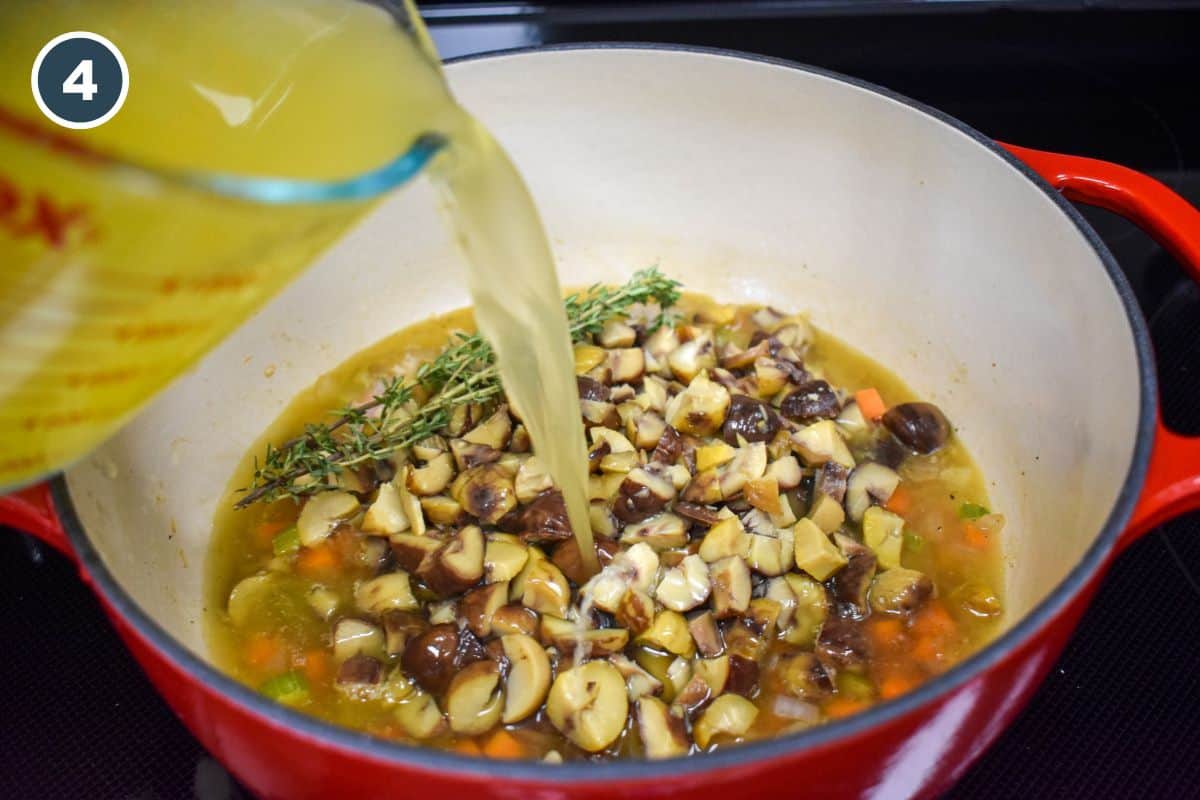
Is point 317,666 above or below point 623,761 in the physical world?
below

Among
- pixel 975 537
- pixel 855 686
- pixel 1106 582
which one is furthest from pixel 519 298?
pixel 1106 582

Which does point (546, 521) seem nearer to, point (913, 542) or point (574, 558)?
point (574, 558)

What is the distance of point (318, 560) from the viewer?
1624 millimetres

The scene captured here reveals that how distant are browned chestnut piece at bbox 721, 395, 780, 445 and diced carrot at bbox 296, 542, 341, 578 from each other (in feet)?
2.17

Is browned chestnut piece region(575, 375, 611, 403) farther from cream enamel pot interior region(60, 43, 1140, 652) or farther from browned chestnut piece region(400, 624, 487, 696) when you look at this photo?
browned chestnut piece region(400, 624, 487, 696)

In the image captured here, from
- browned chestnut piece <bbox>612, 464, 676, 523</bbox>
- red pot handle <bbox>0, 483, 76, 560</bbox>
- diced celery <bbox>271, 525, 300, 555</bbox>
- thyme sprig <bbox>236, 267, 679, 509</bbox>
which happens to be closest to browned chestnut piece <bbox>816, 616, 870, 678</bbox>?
browned chestnut piece <bbox>612, 464, 676, 523</bbox>

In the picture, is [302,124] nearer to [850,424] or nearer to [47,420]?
[47,420]

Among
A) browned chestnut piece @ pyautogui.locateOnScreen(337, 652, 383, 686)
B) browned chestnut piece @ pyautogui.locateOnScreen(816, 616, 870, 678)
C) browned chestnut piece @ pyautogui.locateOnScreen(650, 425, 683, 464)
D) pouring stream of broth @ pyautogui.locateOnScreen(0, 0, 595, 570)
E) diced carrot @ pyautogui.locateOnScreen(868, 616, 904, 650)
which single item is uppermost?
pouring stream of broth @ pyautogui.locateOnScreen(0, 0, 595, 570)

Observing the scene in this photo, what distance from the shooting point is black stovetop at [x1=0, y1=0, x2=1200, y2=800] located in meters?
1.39

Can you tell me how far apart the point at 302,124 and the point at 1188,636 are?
4.62 ft

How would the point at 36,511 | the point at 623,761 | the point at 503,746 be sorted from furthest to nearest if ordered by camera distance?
the point at 503,746 < the point at 36,511 < the point at 623,761

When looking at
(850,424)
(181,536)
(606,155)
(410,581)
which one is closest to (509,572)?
(410,581)

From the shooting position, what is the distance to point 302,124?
4.11ft

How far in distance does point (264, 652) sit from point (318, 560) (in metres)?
0.17
